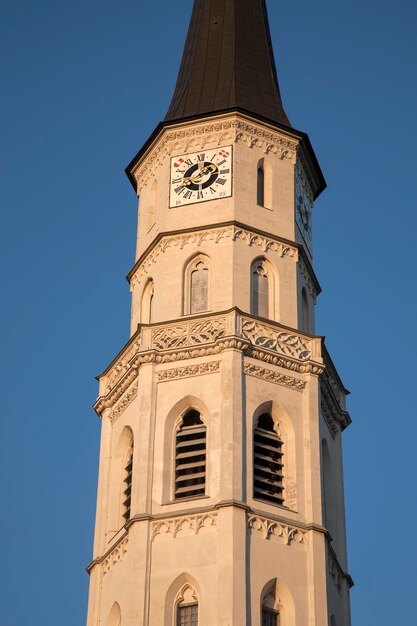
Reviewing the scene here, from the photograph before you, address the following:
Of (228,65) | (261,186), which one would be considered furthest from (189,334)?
(228,65)

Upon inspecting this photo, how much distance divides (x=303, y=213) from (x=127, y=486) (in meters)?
11.8

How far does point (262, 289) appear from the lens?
50.0 m

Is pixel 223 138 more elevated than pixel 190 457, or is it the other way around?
pixel 223 138

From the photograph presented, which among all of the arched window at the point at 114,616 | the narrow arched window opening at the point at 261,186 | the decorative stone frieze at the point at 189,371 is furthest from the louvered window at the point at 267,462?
the narrow arched window opening at the point at 261,186

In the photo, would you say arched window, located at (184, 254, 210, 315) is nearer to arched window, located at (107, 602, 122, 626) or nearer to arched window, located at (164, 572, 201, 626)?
arched window, located at (164, 572, 201, 626)

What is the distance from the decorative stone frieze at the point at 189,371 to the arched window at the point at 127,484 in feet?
7.83

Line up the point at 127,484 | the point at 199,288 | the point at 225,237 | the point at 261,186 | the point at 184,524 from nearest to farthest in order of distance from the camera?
the point at 184,524
the point at 127,484
the point at 199,288
the point at 225,237
the point at 261,186

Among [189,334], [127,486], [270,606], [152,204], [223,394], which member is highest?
[152,204]

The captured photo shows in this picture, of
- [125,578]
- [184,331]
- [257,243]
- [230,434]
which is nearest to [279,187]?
[257,243]

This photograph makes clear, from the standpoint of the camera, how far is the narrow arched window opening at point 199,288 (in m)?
49.3

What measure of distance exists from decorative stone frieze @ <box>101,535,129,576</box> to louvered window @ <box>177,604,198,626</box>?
2863 mm

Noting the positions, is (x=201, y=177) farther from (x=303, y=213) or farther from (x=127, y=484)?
(x=127, y=484)

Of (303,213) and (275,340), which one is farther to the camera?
(303,213)

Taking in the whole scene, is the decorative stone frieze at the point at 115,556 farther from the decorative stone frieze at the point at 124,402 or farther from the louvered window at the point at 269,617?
the decorative stone frieze at the point at 124,402
